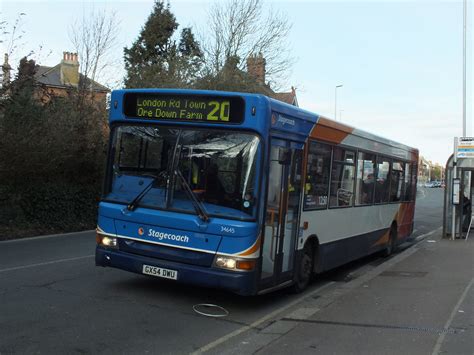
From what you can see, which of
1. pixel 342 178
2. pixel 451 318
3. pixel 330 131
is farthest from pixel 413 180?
pixel 451 318

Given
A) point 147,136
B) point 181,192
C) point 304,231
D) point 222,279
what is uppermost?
point 147,136

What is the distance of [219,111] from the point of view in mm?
6344

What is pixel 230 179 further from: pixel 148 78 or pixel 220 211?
pixel 148 78

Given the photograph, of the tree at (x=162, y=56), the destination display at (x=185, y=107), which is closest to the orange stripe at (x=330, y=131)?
the destination display at (x=185, y=107)

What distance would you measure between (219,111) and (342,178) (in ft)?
10.9

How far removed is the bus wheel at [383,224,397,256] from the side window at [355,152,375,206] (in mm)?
2430

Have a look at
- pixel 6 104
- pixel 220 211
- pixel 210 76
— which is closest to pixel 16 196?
pixel 6 104

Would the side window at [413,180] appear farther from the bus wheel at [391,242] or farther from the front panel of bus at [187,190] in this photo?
the front panel of bus at [187,190]

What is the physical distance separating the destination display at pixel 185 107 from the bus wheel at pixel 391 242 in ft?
24.8

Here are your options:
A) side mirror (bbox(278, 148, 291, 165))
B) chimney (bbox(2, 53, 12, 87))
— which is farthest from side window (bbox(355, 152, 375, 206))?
chimney (bbox(2, 53, 12, 87))

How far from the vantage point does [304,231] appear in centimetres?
746

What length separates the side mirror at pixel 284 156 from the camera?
21.4ft

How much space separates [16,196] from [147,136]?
919 cm

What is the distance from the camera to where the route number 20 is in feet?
20.7
